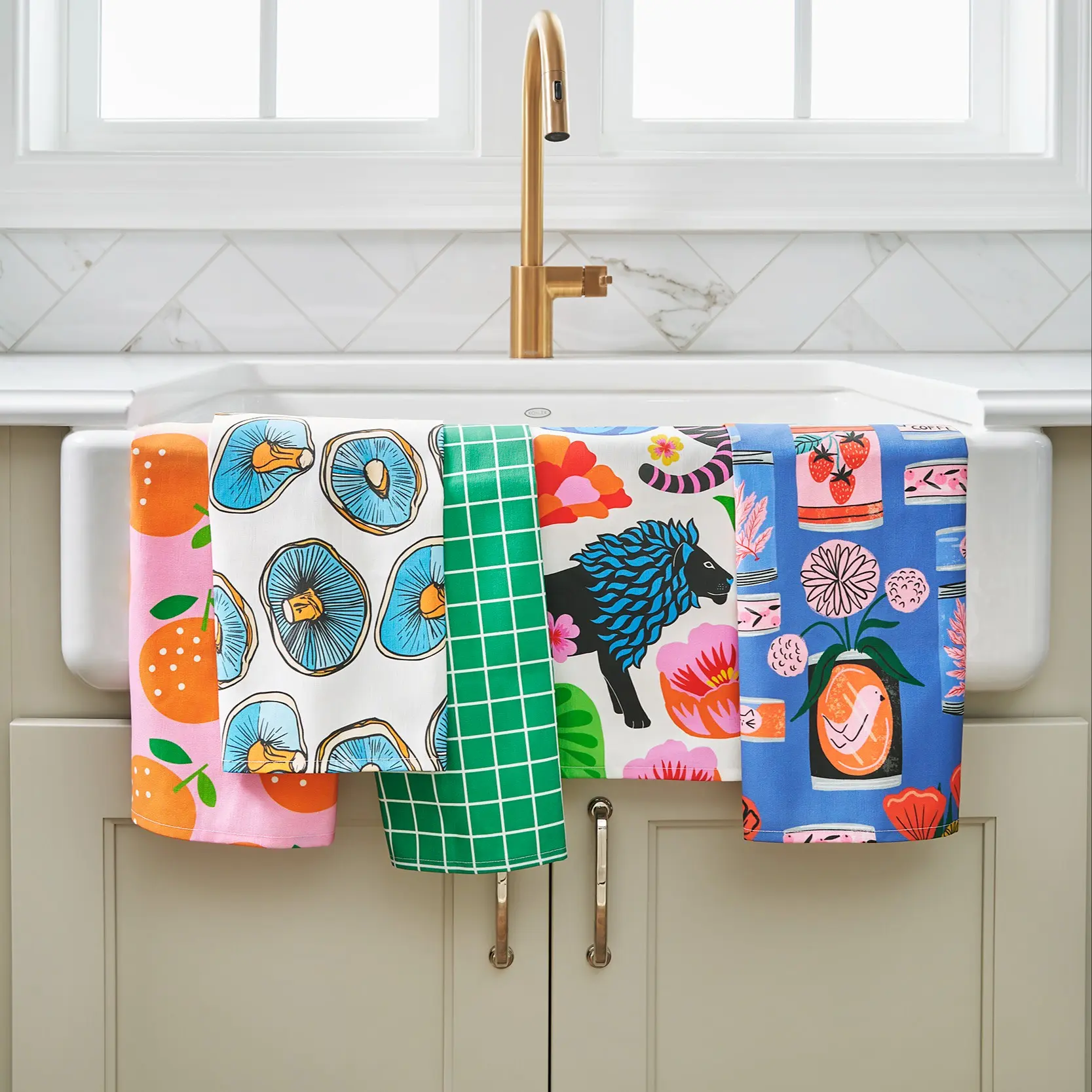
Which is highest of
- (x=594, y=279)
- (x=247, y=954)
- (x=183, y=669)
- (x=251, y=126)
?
(x=251, y=126)

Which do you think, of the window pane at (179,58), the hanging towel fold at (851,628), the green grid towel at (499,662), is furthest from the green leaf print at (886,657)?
the window pane at (179,58)

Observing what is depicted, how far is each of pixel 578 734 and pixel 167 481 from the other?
0.34 metres

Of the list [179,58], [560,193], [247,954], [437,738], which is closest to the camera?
Answer: [437,738]

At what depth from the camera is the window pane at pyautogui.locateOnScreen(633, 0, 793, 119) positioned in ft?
4.44

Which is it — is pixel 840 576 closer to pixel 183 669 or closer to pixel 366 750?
pixel 366 750

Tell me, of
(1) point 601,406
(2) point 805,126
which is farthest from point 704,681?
(2) point 805,126

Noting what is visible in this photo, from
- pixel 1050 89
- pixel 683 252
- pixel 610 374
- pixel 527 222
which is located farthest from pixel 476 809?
pixel 1050 89

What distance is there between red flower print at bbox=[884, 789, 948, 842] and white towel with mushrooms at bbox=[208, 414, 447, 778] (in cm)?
32

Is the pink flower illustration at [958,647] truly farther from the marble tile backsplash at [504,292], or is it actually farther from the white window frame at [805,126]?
the white window frame at [805,126]

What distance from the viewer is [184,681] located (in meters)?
0.67

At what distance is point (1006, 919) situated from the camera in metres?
0.75

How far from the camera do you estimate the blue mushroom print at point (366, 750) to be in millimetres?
645

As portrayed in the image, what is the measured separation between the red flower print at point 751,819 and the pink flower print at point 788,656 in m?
0.09

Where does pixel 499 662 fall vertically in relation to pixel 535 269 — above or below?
below
